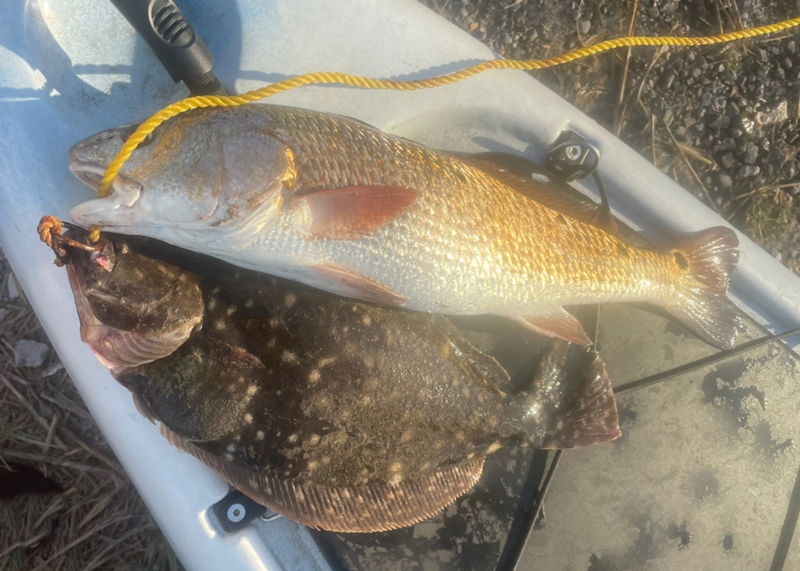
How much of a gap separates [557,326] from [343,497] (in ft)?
3.53

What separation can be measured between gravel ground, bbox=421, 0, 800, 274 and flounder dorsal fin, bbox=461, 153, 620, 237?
0.88m

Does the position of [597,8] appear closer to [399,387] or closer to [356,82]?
[356,82]

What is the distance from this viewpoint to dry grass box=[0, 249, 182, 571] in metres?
2.62

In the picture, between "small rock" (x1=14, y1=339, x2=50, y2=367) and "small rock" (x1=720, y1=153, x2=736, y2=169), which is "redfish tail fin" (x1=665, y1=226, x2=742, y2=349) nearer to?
"small rock" (x1=720, y1=153, x2=736, y2=169)

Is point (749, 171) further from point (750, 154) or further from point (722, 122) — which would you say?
point (722, 122)

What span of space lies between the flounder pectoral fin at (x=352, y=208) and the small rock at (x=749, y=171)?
2.23m

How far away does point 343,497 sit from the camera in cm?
189

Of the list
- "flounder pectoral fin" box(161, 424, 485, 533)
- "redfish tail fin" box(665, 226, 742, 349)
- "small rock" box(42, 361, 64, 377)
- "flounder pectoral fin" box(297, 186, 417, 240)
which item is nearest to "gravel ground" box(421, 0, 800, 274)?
"redfish tail fin" box(665, 226, 742, 349)

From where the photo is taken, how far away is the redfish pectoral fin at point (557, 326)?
203 cm

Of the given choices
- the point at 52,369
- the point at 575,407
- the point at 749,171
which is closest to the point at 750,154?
the point at 749,171

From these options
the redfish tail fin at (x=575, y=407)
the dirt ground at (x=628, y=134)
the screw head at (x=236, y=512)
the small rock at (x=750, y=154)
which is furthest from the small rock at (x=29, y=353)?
the small rock at (x=750, y=154)

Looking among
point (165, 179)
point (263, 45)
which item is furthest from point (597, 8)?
point (165, 179)

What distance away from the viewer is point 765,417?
2.36 meters

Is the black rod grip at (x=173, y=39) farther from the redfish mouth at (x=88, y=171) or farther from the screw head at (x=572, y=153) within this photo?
the screw head at (x=572, y=153)
